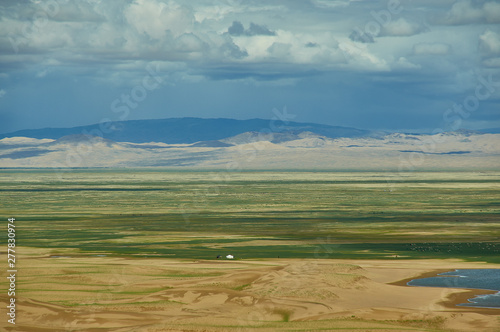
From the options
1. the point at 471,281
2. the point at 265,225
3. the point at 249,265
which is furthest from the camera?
the point at 265,225

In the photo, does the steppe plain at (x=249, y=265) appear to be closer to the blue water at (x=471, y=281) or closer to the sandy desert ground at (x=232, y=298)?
the sandy desert ground at (x=232, y=298)

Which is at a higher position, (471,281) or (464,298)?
(471,281)

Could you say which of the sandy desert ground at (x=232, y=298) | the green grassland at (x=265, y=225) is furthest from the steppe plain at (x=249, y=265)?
the green grassland at (x=265, y=225)

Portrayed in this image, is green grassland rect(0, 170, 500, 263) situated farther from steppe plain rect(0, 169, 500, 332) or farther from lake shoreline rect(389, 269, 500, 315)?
lake shoreline rect(389, 269, 500, 315)

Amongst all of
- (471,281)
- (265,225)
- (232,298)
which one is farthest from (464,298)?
(265,225)

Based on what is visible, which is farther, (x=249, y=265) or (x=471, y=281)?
(x=249, y=265)

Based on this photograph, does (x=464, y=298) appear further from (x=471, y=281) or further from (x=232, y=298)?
(x=232, y=298)
